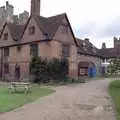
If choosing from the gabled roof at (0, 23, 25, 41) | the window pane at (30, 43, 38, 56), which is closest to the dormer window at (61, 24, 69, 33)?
the window pane at (30, 43, 38, 56)

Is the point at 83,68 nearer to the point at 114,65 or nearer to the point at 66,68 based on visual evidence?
the point at 66,68

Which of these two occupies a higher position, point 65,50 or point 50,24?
point 50,24

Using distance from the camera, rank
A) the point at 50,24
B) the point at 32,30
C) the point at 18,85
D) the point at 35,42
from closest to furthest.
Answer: the point at 18,85 → the point at 35,42 → the point at 32,30 → the point at 50,24

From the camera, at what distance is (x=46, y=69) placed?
115ft

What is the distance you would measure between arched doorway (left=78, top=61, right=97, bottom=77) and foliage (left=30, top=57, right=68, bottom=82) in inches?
451

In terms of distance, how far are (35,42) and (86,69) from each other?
14.6m

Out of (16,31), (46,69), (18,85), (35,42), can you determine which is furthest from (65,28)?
(18,85)

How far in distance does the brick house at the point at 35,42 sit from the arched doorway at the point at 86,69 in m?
5.66

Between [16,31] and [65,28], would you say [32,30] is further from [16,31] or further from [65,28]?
[16,31]

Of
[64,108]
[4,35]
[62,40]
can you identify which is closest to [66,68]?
[62,40]

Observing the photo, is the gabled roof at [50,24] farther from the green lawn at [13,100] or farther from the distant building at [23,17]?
the green lawn at [13,100]

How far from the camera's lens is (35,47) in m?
39.0

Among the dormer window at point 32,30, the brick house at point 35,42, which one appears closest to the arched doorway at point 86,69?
the brick house at point 35,42

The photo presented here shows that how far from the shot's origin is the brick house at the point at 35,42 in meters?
37.8
